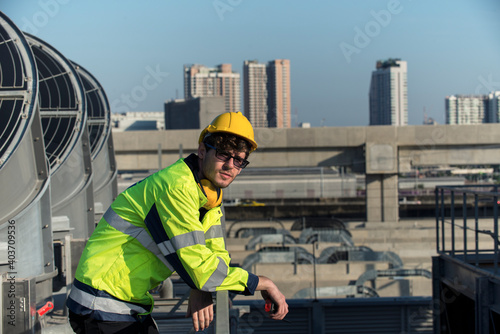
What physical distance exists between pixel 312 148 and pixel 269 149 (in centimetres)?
210

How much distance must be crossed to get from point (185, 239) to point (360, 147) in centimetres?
2734

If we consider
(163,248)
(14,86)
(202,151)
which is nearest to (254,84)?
(14,86)

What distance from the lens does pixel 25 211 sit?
705 cm

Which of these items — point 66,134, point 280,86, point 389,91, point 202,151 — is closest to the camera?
point 202,151

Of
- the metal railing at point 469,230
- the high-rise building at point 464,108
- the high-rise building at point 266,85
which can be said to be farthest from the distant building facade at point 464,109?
the metal railing at point 469,230

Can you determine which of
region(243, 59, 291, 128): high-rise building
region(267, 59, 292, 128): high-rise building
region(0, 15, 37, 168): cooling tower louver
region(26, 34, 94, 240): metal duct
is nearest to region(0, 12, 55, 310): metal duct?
region(0, 15, 37, 168): cooling tower louver

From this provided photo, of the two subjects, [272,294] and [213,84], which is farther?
[213,84]

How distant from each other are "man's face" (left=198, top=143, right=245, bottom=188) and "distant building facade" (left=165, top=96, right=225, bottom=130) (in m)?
54.0

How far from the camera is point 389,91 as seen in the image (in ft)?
587

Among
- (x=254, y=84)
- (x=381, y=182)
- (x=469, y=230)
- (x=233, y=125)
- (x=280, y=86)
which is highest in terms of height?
(x=254, y=84)

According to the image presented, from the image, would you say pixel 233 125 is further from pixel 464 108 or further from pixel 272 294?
pixel 464 108

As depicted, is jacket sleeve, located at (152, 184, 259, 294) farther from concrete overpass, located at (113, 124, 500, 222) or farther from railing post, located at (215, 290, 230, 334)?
concrete overpass, located at (113, 124, 500, 222)

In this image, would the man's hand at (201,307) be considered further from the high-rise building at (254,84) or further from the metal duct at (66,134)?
the high-rise building at (254,84)

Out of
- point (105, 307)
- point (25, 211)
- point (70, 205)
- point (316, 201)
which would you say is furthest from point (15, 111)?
point (316, 201)
